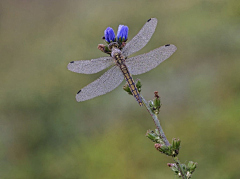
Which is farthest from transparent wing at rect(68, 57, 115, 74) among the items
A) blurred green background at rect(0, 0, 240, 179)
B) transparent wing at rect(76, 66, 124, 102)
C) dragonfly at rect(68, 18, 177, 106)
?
blurred green background at rect(0, 0, 240, 179)

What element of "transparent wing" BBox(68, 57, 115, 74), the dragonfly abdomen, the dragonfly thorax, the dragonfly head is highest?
"transparent wing" BBox(68, 57, 115, 74)

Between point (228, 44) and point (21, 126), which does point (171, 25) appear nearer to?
point (228, 44)

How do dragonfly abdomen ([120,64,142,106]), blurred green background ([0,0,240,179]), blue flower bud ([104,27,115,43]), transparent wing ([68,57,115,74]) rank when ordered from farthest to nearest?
blurred green background ([0,0,240,179]), transparent wing ([68,57,115,74]), blue flower bud ([104,27,115,43]), dragonfly abdomen ([120,64,142,106])

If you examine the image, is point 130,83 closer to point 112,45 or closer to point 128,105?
point 112,45

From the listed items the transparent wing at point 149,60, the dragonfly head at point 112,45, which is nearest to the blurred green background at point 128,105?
the transparent wing at point 149,60

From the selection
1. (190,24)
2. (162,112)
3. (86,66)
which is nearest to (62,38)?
(190,24)

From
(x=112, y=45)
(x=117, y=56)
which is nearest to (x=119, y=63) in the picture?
(x=117, y=56)

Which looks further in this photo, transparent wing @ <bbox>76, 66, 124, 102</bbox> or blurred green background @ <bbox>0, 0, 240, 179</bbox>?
blurred green background @ <bbox>0, 0, 240, 179</bbox>

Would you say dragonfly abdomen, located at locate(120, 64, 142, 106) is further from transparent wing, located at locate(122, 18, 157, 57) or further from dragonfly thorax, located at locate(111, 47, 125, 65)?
transparent wing, located at locate(122, 18, 157, 57)
